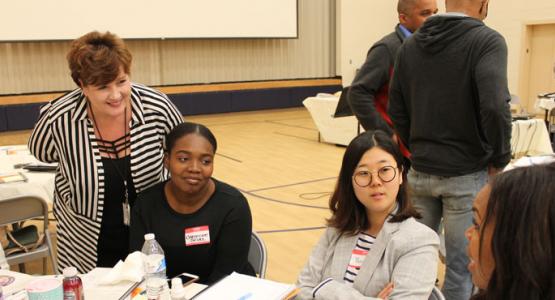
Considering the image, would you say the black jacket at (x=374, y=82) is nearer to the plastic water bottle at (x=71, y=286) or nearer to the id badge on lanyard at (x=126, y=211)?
the id badge on lanyard at (x=126, y=211)

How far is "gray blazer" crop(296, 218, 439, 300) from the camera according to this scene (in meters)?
1.83

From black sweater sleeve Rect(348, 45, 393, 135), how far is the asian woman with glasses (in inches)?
31.0

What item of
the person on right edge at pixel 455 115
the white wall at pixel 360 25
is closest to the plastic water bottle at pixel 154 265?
the person on right edge at pixel 455 115

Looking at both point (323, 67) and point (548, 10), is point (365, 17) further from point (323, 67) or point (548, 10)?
point (548, 10)

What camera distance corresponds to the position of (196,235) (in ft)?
7.09

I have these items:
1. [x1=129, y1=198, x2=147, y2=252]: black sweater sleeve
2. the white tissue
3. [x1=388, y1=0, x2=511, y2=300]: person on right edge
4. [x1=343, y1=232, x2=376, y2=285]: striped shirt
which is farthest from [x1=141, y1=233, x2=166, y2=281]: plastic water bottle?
[x1=388, y1=0, x2=511, y2=300]: person on right edge

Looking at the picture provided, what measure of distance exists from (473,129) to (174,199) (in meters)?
1.33

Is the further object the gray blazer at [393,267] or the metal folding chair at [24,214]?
the metal folding chair at [24,214]

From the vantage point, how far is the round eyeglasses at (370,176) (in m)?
2.03

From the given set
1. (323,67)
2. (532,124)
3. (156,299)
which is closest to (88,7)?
(323,67)

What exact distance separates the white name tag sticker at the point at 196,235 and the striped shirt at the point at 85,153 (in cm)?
32

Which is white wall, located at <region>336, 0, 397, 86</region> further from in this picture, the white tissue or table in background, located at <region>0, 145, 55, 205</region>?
the white tissue

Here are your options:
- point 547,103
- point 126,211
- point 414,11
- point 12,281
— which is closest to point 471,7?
point 414,11

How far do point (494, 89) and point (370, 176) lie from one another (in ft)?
2.15
